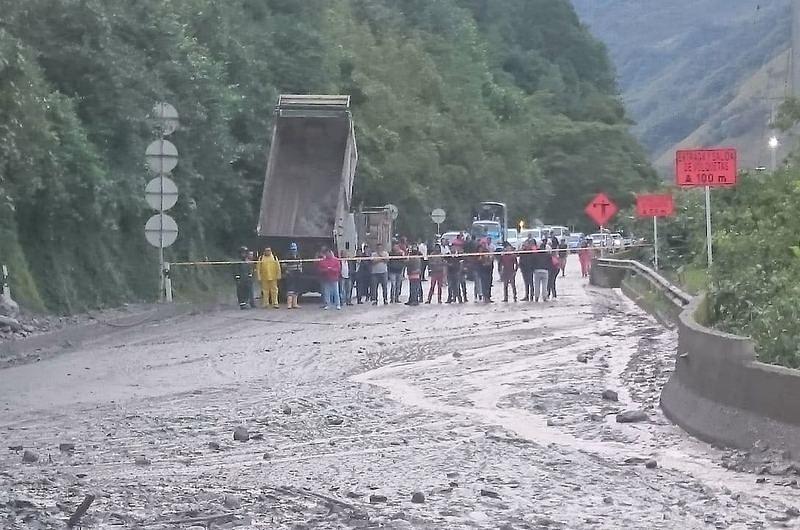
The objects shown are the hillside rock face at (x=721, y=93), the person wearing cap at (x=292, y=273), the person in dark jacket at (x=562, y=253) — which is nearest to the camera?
the person wearing cap at (x=292, y=273)

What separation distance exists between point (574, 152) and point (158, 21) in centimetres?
7507

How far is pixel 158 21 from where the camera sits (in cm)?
3356

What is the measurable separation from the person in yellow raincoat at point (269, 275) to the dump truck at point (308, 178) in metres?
1.52

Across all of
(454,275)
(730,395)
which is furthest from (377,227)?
(730,395)

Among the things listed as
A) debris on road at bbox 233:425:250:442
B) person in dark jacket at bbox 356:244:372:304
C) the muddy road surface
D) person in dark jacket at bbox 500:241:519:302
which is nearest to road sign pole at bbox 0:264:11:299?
the muddy road surface

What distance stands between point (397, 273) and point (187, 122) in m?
6.68

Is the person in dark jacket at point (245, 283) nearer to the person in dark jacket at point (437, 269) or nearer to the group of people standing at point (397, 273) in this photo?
the group of people standing at point (397, 273)

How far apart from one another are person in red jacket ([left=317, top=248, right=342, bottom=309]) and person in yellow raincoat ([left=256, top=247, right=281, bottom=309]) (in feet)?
3.45

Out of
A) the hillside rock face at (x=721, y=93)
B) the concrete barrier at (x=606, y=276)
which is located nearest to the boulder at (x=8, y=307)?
the concrete barrier at (x=606, y=276)

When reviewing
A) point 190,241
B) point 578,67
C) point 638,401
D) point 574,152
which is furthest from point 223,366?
point 578,67

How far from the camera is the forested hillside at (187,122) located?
28.5m

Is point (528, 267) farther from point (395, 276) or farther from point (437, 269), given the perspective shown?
point (395, 276)

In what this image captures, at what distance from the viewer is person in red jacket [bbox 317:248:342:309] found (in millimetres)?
32375

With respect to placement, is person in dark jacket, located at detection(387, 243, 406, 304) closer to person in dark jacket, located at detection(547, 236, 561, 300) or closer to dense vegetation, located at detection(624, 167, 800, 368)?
person in dark jacket, located at detection(547, 236, 561, 300)
